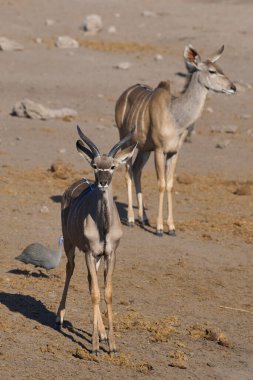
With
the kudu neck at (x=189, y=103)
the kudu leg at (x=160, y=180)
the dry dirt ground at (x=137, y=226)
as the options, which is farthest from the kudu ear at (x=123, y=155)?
the kudu neck at (x=189, y=103)

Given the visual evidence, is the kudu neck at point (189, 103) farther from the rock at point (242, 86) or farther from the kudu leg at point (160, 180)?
the rock at point (242, 86)

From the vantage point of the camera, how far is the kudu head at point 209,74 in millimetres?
13297

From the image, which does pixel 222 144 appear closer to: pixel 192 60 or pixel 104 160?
pixel 192 60

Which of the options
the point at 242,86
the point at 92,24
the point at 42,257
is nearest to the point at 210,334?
the point at 42,257

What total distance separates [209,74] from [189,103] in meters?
0.41

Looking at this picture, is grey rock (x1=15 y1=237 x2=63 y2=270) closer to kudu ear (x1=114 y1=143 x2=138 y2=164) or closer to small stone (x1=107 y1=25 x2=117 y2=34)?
kudu ear (x1=114 y1=143 x2=138 y2=164)

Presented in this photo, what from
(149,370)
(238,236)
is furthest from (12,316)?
(238,236)

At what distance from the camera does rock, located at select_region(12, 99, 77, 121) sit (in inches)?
763

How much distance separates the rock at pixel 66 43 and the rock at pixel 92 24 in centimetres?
250

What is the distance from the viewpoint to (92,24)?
93.8ft

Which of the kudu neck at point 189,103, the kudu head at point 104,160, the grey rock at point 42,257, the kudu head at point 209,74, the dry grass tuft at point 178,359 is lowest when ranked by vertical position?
the dry grass tuft at point 178,359

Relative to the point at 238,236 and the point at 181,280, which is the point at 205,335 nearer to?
the point at 181,280

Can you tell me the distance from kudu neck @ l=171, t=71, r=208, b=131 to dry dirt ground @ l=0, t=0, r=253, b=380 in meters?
1.28

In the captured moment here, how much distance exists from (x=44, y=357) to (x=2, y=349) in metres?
0.34
